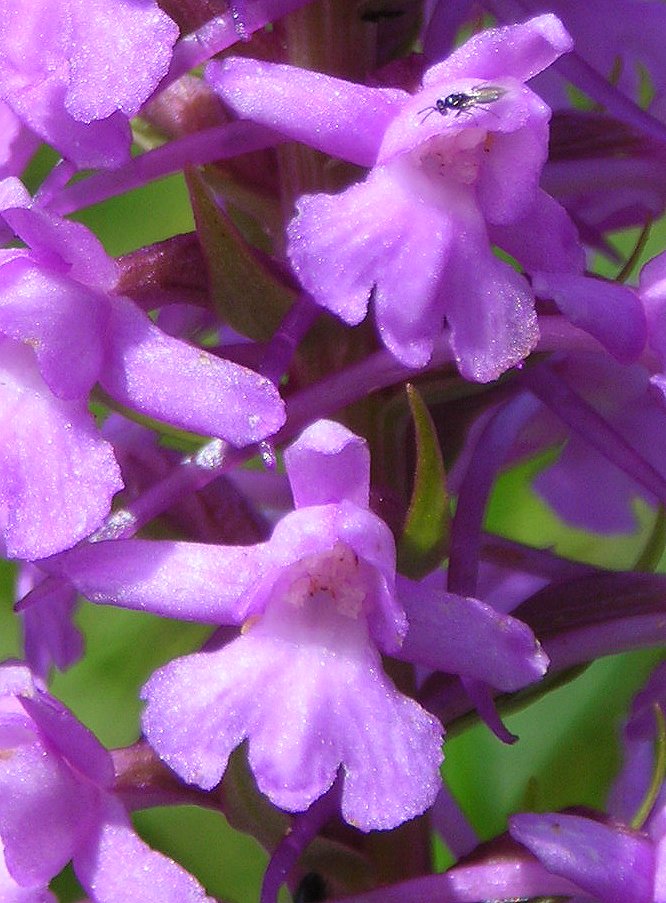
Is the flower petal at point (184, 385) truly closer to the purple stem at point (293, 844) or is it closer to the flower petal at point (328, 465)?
the flower petal at point (328, 465)

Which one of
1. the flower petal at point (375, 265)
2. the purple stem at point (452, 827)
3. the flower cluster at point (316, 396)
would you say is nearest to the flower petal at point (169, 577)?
the flower cluster at point (316, 396)

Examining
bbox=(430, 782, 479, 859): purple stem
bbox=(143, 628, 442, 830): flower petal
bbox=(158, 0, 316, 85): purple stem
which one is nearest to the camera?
bbox=(143, 628, 442, 830): flower petal

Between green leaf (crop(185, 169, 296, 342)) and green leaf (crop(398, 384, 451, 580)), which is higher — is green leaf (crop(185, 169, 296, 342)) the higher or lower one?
the higher one

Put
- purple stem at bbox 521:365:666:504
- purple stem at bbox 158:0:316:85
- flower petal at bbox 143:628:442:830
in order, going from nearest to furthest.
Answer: flower petal at bbox 143:628:442:830 < purple stem at bbox 158:0:316:85 < purple stem at bbox 521:365:666:504

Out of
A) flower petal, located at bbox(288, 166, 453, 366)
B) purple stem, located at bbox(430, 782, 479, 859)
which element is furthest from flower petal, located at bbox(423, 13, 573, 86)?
purple stem, located at bbox(430, 782, 479, 859)

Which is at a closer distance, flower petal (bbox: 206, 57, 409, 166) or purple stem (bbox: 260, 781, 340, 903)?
flower petal (bbox: 206, 57, 409, 166)

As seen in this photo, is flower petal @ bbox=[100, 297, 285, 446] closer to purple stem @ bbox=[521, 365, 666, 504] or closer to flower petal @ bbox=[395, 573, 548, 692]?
flower petal @ bbox=[395, 573, 548, 692]

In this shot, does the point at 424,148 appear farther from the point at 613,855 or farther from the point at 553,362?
the point at 613,855

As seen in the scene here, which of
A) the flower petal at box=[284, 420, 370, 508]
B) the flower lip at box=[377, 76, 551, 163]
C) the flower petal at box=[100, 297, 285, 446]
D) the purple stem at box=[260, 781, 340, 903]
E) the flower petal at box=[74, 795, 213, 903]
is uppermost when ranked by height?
the flower lip at box=[377, 76, 551, 163]
